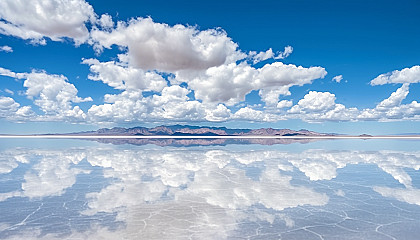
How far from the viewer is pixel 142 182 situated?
1136 centimetres

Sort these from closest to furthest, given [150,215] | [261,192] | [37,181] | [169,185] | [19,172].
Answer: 1. [150,215]
2. [261,192]
3. [169,185]
4. [37,181]
5. [19,172]

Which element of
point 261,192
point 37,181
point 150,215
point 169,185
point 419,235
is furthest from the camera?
point 37,181

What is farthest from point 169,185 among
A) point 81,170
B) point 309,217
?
point 81,170

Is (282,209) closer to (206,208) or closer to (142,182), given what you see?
(206,208)

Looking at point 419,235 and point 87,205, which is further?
point 87,205

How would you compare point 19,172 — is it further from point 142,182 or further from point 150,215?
point 150,215

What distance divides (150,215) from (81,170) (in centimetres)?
921

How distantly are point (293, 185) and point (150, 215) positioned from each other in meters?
6.25

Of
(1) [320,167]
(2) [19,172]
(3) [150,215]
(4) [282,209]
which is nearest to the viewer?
(3) [150,215]

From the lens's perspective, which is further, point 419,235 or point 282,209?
point 282,209

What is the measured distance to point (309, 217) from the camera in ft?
23.7

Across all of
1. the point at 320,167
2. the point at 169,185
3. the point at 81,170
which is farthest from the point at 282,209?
the point at 81,170

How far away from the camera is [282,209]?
7.86 meters

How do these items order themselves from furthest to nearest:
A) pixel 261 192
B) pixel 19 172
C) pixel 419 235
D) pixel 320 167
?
pixel 320 167 → pixel 19 172 → pixel 261 192 → pixel 419 235
